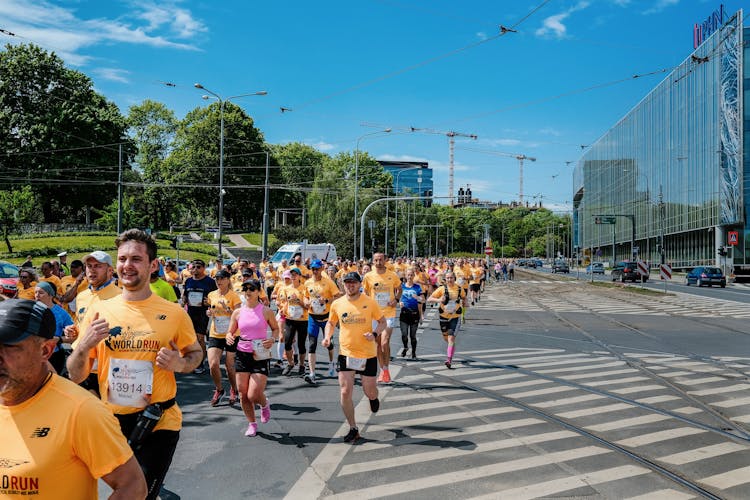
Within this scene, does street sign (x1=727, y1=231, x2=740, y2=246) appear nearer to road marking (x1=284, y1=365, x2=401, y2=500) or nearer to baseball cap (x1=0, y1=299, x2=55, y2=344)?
road marking (x1=284, y1=365, x2=401, y2=500)

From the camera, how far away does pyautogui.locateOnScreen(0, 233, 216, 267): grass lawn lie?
143ft

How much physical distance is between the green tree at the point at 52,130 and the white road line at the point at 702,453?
167ft

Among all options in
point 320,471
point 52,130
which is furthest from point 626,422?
point 52,130

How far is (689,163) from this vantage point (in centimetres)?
6391

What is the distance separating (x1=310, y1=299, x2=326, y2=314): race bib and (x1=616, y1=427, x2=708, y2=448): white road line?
5.39m

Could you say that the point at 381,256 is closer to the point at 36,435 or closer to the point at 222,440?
the point at 222,440

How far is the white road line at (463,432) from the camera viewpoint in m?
6.70

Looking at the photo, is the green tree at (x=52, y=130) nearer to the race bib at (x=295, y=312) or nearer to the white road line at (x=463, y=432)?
the race bib at (x=295, y=312)

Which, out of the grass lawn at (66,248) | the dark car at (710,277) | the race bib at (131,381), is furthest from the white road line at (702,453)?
the dark car at (710,277)

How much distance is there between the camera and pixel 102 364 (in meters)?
3.96

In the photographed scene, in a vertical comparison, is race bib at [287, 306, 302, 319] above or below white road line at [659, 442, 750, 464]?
above

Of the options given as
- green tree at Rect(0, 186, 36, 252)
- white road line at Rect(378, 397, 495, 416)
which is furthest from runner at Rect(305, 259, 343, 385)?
green tree at Rect(0, 186, 36, 252)

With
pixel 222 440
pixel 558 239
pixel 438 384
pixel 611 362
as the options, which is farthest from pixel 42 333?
pixel 558 239

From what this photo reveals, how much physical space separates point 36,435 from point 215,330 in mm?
7147
